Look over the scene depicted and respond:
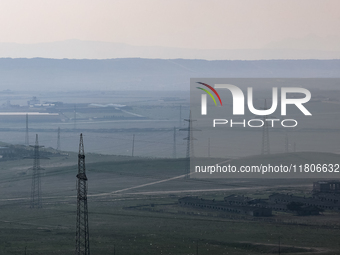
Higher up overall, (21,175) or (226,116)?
A: (226,116)

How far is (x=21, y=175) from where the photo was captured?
181ft

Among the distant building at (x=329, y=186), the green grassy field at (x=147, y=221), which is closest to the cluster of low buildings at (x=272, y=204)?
the distant building at (x=329, y=186)

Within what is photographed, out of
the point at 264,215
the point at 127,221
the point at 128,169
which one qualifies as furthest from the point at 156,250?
the point at 128,169

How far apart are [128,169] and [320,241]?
2946 centimetres

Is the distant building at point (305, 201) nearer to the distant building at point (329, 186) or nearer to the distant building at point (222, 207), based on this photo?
the distant building at point (222, 207)

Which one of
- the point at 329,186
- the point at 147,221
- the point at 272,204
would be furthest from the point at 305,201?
the point at 147,221

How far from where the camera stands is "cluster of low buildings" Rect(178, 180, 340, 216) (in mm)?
37344

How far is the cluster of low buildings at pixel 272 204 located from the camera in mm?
37344

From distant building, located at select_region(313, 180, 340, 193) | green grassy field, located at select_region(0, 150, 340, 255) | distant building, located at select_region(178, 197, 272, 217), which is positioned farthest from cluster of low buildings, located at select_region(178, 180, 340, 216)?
green grassy field, located at select_region(0, 150, 340, 255)

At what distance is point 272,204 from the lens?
39312mm

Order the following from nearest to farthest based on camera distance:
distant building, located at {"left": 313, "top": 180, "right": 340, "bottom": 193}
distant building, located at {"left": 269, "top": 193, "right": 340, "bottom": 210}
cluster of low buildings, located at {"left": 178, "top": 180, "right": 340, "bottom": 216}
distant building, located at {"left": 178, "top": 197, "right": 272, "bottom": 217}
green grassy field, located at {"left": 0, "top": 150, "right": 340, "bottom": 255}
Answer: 1. green grassy field, located at {"left": 0, "top": 150, "right": 340, "bottom": 255}
2. distant building, located at {"left": 178, "top": 197, "right": 272, "bottom": 217}
3. cluster of low buildings, located at {"left": 178, "top": 180, "right": 340, "bottom": 216}
4. distant building, located at {"left": 269, "top": 193, "right": 340, "bottom": 210}
5. distant building, located at {"left": 313, "top": 180, "right": 340, "bottom": 193}

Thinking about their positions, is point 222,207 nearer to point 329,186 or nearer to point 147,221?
point 147,221

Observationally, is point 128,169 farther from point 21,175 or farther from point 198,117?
point 198,117

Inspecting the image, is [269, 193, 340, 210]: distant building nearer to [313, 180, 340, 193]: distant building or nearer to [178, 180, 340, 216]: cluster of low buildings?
[178, 180, 340, 216]: cluster of low buildings
